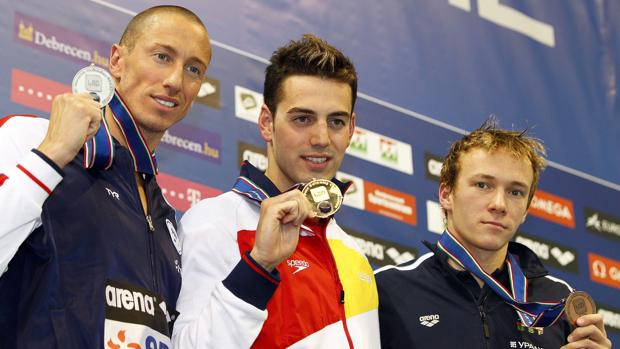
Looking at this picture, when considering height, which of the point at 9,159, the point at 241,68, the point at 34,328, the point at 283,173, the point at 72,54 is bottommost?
the point at 34,328

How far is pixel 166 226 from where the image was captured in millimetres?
2582

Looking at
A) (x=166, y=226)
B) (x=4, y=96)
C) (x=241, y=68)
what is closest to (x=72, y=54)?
(x=4, y=96)

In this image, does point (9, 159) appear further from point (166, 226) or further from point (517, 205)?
point (517, 205)

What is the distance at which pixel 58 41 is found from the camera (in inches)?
136

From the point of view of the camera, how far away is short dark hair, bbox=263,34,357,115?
9.09ft

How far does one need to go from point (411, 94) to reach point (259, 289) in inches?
104

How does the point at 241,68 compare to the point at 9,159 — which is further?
the point at 241,68

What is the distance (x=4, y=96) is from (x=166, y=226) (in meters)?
1.02

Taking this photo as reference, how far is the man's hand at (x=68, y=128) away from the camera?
208 cm

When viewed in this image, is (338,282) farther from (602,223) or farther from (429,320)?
(602,223)

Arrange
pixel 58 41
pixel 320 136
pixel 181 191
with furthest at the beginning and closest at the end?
pixel 181 191, pixel 58 41, pixel 320 136

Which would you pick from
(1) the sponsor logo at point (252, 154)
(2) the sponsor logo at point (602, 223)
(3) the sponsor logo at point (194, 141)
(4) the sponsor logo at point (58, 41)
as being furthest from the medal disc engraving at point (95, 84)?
(2) the sponsor logo at point (602, 223)

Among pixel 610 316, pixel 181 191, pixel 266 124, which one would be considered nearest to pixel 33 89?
pixel 181 191

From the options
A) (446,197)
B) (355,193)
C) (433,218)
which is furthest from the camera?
(433,218)
